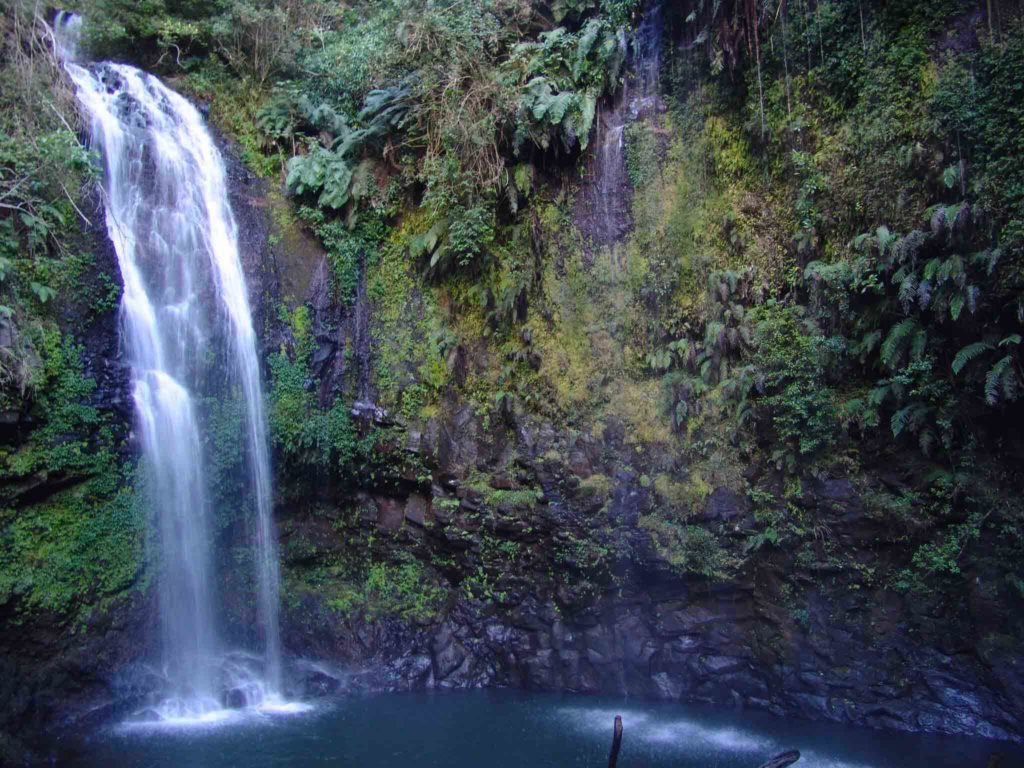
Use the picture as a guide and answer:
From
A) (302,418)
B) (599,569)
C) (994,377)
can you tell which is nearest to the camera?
(994,377)

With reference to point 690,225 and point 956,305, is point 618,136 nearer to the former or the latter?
point 690,225

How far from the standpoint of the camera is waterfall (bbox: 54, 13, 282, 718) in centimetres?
1064

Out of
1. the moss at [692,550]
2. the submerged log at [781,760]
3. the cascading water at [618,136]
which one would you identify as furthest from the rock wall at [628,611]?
the submerged log at [781,760]

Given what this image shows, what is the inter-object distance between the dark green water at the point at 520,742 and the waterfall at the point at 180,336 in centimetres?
123

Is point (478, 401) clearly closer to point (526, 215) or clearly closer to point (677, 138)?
point (526, 215)

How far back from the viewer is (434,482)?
11852 millimetres

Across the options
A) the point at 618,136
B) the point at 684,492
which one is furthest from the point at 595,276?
the point at 684,492

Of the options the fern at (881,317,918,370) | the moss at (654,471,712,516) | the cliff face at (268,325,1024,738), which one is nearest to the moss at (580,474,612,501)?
the cliff face at (268,325,1024,738)

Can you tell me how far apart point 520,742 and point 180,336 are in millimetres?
7905

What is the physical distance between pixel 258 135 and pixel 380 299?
14.2 feet

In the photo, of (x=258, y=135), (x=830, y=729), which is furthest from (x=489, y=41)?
(x=830, y=729)

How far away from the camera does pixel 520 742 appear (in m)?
9.28

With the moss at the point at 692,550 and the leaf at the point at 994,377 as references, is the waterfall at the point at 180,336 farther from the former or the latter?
the leaf at the point at 994,377

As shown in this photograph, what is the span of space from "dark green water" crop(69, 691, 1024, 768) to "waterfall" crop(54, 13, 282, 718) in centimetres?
123
